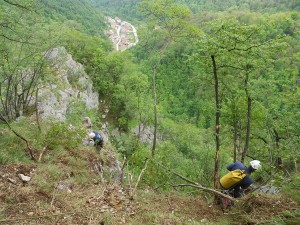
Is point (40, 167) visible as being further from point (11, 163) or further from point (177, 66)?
point (177, 66)

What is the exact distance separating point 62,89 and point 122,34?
314 feet

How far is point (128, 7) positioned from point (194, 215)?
151790 millimetres

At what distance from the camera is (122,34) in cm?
10844

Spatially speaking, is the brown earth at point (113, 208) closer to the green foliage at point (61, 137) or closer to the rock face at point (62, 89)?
the green foliage at point (61, 137)

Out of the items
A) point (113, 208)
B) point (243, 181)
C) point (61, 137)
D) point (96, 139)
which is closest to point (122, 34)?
point (96, 139)

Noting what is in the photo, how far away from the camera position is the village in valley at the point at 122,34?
92562 millimetres

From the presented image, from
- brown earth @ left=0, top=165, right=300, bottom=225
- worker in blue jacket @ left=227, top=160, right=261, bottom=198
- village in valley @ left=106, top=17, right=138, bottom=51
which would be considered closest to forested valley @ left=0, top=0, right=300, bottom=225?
brown earth @ left=0, top=165, right=300, bottom=225

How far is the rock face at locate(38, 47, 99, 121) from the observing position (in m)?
13.3

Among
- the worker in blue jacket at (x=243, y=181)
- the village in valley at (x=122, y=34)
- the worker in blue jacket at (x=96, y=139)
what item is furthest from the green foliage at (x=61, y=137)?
the village in valley at (x=122, y=34)

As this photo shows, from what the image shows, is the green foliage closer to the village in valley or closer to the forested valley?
the forested valley

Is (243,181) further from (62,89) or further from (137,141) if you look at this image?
(62,89)

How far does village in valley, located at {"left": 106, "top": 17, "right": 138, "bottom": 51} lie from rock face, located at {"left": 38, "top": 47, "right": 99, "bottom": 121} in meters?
67.1

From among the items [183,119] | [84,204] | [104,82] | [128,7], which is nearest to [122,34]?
[128,7]

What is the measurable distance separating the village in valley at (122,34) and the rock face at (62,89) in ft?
220
